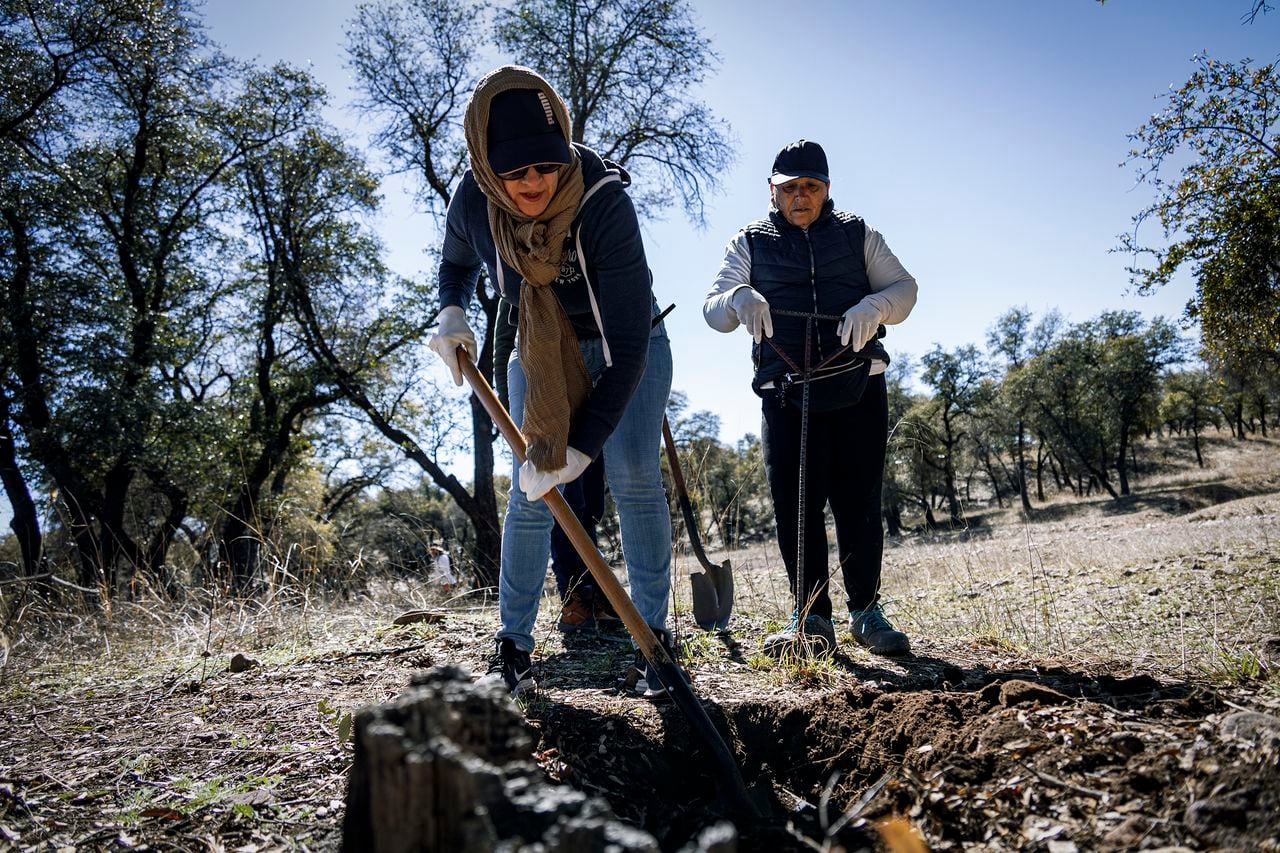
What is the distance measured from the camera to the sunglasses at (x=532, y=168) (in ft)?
7.61

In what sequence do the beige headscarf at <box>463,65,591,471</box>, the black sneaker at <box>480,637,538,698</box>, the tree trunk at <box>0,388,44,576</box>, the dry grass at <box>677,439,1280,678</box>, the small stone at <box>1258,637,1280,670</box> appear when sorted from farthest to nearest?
the tree trunk at <box>0,388,44,576</box>, the dry grass at <box>677,439,1280,678</box>, the black sneaker at <box>480,637,538,698</box>, the beige headscarf at <box>463,65,591,471</box>, the small stone at <box>1258,637,1280,670</box>

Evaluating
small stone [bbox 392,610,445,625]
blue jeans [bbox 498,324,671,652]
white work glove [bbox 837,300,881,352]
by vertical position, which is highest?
white work glove [bbox 837,300,881,352]

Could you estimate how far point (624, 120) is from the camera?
15.2 meters

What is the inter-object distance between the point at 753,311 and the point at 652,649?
166 cm

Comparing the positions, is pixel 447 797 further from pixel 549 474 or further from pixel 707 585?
pixel 707 585

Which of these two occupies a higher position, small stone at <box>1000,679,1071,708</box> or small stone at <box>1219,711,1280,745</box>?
small stone at <box>1219,711,1280,745</box>

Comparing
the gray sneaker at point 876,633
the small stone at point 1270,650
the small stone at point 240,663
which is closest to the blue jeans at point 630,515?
the gray sneaker at point 876,633

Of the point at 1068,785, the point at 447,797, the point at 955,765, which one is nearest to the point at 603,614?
the point at 955,765

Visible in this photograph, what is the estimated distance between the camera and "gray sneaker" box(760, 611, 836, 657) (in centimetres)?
305

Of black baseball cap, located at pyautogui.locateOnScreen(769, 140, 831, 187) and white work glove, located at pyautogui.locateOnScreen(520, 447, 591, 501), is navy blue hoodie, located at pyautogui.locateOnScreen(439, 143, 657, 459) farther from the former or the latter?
black baseball cap, located at pyautogui.locateOnScreen(769, 140, 831, 187)

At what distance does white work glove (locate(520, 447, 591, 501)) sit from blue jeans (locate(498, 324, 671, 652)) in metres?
0.32

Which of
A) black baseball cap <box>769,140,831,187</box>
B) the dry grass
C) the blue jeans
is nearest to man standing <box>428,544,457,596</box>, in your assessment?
the dry grass

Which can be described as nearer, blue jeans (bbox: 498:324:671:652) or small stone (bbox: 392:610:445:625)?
blue jeans (bbox: 498:324:671:652)

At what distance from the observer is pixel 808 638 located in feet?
10.3
